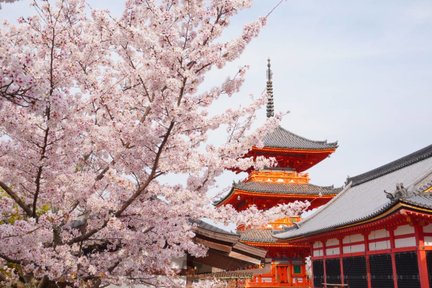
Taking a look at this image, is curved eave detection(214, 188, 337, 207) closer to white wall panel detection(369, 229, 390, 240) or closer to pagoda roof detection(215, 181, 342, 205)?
pagoda roof detection(215, 181, 342, 205)

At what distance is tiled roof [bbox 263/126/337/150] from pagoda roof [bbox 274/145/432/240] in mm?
2979

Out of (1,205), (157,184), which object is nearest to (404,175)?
(157,184)

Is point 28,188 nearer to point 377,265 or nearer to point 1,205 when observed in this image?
point 1,205

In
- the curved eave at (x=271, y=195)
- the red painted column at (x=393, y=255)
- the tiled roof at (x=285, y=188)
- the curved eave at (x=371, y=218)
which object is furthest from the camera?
the tiled roof at (x=285, y=188)

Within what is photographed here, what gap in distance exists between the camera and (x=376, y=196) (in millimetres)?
20266

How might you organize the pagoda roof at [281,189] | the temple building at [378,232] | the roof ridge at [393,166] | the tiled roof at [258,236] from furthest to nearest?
the pagoda roof at [281,189]
the tiled roof at [258,236]
the roof ridge at [393,166]
the temple building at [378,232]

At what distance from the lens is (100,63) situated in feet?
22.5

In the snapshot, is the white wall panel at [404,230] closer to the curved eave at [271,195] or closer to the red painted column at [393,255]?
the red painted column at [393,255]

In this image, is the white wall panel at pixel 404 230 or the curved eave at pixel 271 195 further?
the curved eave at pixel 271 195

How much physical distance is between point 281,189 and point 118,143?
71.5ft

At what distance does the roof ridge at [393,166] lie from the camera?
20.4m

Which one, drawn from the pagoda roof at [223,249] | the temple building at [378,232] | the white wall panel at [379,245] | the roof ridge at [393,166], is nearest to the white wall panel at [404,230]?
the temple building at [378,232]

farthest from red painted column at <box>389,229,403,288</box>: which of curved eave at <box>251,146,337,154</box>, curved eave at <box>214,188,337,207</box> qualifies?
curved eave at <box>251,146,337,154</box>

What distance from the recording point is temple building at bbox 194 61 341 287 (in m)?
25.0
